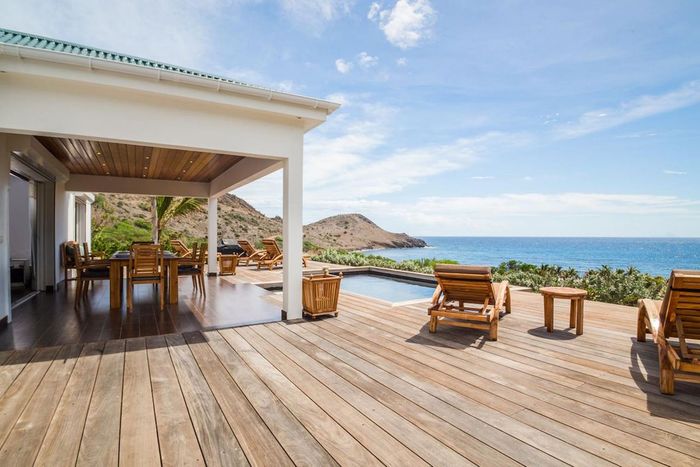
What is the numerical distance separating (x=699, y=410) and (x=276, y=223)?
37.3 metres

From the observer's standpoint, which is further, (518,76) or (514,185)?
(514,185)

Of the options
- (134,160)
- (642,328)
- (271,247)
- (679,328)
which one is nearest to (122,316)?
(134,160)

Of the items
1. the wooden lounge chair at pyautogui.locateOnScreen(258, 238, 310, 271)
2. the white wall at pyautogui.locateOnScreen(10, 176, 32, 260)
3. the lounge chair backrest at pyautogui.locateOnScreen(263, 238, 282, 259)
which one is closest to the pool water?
the wooden lounge chair at pyautogui.locateOnScreen(258, 238, 310, 271)

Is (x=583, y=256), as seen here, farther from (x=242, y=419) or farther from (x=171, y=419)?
(x=171, y=419)

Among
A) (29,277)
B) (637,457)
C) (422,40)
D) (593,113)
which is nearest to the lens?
(637,457)

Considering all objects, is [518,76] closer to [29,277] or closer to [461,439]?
[461,439]

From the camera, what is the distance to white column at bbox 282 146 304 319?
5.28 metres

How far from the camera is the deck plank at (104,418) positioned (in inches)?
80.7

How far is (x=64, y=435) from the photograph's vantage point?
227 centimetres

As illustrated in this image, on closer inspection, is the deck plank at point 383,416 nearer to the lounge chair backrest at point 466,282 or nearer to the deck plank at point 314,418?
the deck plank at point 314,418

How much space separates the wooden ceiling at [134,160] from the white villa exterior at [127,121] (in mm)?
40

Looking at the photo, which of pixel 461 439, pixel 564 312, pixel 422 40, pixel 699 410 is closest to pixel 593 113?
pixel 422 40

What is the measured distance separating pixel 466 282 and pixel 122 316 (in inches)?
202

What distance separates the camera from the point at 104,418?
2484 millimetres
